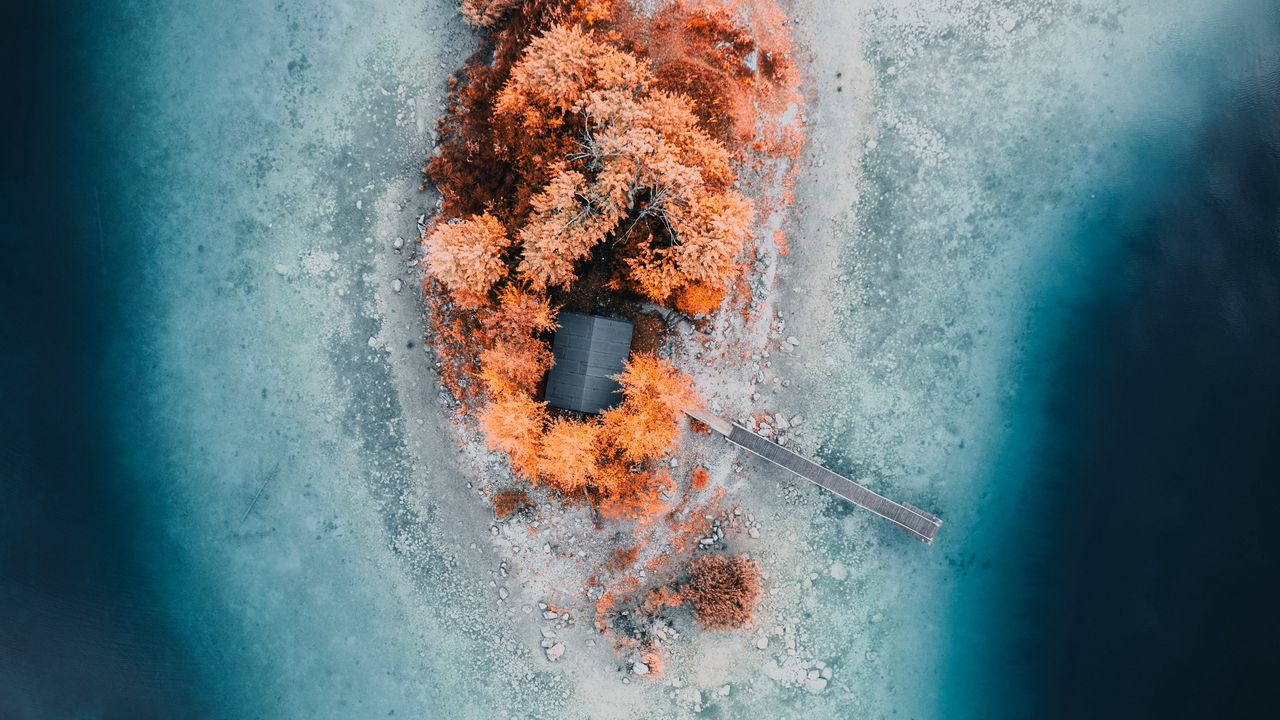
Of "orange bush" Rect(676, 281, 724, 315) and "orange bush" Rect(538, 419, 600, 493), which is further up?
"orange bush" Rect(676, 281, 724, 315)

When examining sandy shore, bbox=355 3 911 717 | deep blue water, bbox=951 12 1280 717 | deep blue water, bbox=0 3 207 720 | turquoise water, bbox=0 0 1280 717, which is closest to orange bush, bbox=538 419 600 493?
sandy shore, bbox=355 3 911 717

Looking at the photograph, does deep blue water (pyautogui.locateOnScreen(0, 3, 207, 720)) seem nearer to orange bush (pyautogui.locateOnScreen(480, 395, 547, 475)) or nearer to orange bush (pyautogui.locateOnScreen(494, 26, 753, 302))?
orange bush (pyautogui.locateOnScreen(480, 395, 547, 475))

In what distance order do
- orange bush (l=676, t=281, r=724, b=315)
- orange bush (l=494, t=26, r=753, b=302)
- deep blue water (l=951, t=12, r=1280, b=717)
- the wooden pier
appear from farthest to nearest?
deep blue water (l=951, t=12, r=1280, b=717) → the wooden pier → orange bush (l=676, t=281, r=724, b=315) → orange bush (l=494, t=26, r=753, b=302)

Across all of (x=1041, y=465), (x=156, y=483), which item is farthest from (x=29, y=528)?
(x=1041, y=465)

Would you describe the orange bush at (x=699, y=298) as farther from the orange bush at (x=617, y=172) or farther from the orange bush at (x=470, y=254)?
the orange bush at (x=470, y=254)

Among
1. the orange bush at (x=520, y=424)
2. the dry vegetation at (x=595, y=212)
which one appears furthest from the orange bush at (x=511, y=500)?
the orange bush at (x=520, y=424)

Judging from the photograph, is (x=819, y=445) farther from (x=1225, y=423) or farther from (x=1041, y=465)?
(x=1225, y=423)
